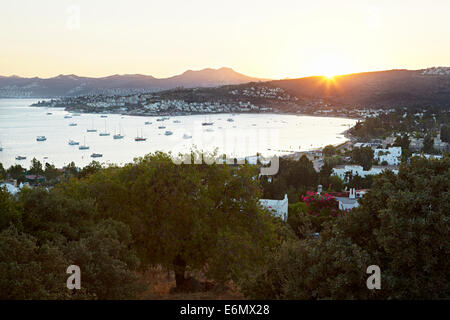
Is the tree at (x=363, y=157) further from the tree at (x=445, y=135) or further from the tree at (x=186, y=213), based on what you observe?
the tree at (x=186, y=213)

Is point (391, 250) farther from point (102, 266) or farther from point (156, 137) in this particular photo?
point (156, 137)

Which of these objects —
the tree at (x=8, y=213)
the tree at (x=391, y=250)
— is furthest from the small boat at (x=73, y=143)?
the tree at (x=391, y=250)

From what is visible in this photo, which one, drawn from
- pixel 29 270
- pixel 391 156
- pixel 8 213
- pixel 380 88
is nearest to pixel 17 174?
pixel 8 213

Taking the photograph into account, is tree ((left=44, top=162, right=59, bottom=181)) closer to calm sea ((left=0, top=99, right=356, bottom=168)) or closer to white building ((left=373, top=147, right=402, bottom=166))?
calm sea ((left=0, top=99, right=356, bottom=168))

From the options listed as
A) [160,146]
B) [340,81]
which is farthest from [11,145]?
[340,81]

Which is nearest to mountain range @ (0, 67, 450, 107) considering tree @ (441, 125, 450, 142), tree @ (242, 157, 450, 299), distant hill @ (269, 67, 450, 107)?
distant hill @ (269, 67, 450, 107)
